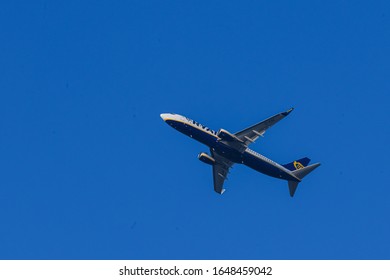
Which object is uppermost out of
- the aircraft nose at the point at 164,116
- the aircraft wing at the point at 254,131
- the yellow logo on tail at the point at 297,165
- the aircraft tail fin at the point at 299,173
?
the aircraft nose at the point at 164,116

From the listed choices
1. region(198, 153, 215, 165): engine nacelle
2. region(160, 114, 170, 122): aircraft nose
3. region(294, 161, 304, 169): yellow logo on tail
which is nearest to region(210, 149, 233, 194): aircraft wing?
region(198, 153, 215, 165): engine nacelle

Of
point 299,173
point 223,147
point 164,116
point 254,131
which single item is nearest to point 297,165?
point 299,173

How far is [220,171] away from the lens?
116438 millimetres

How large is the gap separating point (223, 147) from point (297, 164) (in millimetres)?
13709

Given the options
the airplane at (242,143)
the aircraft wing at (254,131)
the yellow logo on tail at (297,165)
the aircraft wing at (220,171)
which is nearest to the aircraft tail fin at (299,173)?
the airplane at (242,143)

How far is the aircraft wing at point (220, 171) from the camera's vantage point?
115 m

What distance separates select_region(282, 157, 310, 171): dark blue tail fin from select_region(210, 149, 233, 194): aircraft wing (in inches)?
401

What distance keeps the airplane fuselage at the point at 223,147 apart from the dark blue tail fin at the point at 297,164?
2.97 m

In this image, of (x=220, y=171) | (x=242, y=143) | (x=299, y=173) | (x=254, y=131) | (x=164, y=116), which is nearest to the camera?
(x=254, y=131)

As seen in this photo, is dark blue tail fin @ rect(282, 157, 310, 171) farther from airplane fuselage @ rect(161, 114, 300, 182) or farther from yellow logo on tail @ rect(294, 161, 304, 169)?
airplane fuselage @ rect(161, 114, 300, 182)

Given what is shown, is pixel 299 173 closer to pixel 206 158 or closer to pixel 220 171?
pixel 220 171

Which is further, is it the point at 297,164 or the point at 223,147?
the point at 297,164

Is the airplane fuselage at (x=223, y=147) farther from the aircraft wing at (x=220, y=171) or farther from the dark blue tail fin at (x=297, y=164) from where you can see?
the aircraft wing at (x=220, y=171)
